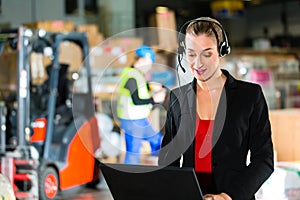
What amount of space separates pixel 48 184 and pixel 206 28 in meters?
4.89

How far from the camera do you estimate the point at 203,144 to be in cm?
238

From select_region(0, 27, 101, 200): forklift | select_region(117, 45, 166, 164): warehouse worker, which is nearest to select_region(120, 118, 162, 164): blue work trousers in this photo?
select_region(117, 45, 166, 164): warehouse worker

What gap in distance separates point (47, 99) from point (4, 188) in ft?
15.3

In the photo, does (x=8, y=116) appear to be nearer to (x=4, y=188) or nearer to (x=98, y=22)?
(x=4, y=188)

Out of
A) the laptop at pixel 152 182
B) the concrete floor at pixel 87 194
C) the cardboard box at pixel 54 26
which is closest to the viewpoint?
the laptop at pixel 152 182

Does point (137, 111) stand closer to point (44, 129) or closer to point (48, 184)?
point (48, 184)

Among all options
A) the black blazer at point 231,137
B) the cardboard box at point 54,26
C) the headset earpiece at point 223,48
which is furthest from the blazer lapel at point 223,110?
the cardboard box at point 54,26

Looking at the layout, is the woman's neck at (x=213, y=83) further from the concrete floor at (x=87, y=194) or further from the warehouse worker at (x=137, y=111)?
the concrete floor at (x=87, y=194)

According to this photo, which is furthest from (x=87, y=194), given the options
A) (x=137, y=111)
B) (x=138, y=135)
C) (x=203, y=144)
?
(x=203, y=144)

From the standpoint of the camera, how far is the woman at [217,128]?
2.34 m

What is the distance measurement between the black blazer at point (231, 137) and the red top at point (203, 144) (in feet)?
0.06

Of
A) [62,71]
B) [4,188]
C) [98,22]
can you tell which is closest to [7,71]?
[62,71]

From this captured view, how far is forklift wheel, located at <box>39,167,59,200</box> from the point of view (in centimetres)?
676

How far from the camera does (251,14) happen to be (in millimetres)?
17875
